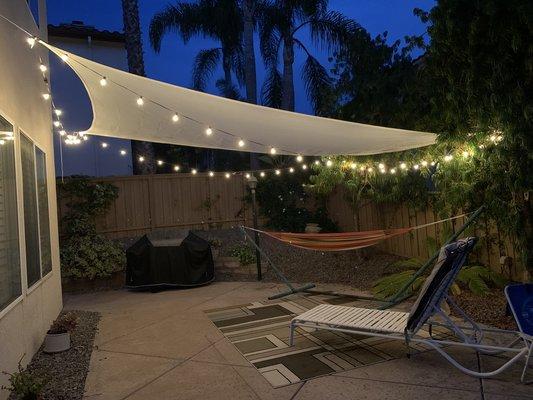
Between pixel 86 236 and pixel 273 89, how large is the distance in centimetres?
794

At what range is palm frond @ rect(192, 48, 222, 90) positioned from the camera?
52.0 feet

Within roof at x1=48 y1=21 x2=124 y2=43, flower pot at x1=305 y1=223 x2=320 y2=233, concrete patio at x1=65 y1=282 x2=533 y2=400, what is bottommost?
concrete patio at x1=65 y1=282 x2=533 y2=400

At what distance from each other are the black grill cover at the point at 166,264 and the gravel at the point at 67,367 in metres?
1.90

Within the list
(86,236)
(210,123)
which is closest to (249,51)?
(86,236)

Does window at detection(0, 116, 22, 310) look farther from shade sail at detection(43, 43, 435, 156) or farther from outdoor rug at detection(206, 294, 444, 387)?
outdoor rug at detection(206, 294, 444, 387)

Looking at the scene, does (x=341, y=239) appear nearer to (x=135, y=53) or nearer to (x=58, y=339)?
(x=58, y=339)

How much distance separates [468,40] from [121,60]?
974 centimetres

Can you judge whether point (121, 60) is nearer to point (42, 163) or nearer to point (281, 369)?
point (42, 163)

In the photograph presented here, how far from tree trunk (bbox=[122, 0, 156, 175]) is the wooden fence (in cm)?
93

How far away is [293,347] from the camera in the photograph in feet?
11.4

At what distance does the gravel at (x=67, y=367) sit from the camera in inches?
112

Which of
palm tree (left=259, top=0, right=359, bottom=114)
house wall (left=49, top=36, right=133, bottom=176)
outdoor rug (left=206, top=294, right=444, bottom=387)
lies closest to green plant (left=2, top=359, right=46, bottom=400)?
outdoor rug (left=206, top=294, right=444, bottom=387)

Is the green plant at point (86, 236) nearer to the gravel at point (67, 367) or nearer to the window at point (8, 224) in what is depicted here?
the gravel at point (67, 367)

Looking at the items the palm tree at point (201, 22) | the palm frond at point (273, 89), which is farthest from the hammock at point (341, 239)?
the palm tree at point (201, 22)
